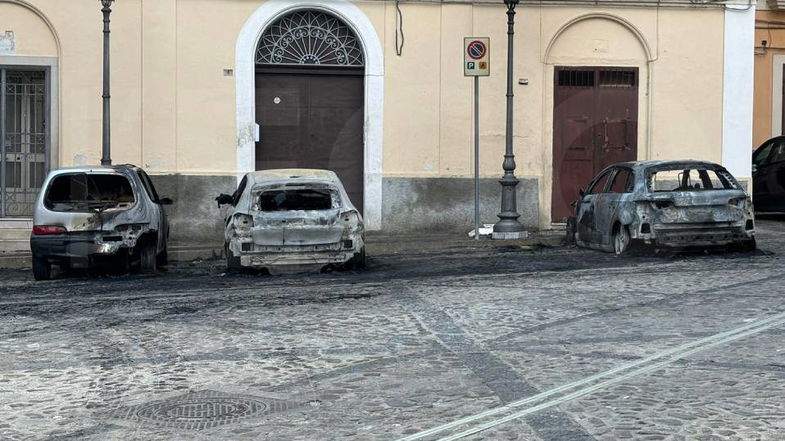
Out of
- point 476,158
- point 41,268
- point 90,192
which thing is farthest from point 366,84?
point 41,268

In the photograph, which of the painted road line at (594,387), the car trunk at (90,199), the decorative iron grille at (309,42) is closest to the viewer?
the painted road line at (594,387)

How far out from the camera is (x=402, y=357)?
8352 millimetres

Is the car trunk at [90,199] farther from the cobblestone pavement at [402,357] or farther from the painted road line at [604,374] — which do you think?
the painted road line at [604,374]

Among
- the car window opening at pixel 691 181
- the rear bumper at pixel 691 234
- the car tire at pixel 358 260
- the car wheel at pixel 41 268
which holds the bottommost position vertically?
the car wheel at pixel 41 268

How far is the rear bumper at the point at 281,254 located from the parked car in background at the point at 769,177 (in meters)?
11.9

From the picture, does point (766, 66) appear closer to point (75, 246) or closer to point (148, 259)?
point (148, 259)

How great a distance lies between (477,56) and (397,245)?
3.36 meters

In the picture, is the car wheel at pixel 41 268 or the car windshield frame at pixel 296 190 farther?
the car wheel at pixel 41 268

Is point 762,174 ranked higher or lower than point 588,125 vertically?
lower

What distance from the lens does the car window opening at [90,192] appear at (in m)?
14.7

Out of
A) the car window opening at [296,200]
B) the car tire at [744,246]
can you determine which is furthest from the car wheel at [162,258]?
the car tire at [744,246]

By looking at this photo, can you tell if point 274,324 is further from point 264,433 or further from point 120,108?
point 120,108

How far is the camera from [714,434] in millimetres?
6023

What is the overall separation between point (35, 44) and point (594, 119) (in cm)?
1010
